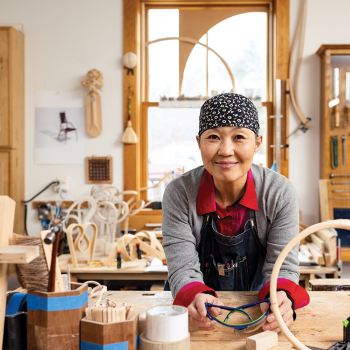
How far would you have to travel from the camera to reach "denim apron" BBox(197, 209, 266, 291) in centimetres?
139

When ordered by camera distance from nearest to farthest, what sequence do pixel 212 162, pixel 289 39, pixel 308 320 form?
1. pixel 308 320
2. pixel 212 162
3. pixel 289 39

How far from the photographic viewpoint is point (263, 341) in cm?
86

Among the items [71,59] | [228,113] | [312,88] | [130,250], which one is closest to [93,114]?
[71,59]

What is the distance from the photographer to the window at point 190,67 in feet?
12.5

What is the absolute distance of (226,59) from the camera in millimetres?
3832

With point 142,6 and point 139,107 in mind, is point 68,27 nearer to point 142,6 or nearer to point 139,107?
point 142,6

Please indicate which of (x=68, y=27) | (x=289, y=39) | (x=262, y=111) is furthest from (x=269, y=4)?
(x=68, y=27)

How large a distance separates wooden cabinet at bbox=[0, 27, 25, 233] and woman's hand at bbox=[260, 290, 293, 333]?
3.10m

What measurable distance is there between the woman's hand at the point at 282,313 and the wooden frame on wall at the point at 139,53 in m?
2.73

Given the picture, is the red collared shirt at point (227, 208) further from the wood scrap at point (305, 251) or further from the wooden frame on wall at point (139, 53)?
the wooden frame on wall at point (139, 53)

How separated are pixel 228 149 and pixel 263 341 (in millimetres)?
565

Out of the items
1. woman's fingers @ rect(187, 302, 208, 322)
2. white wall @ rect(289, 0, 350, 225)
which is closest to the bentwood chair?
white wall @ rect(289, 0, 350, 225)

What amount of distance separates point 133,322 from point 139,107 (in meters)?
3.23

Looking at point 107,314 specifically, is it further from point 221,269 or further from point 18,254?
point 221,269
